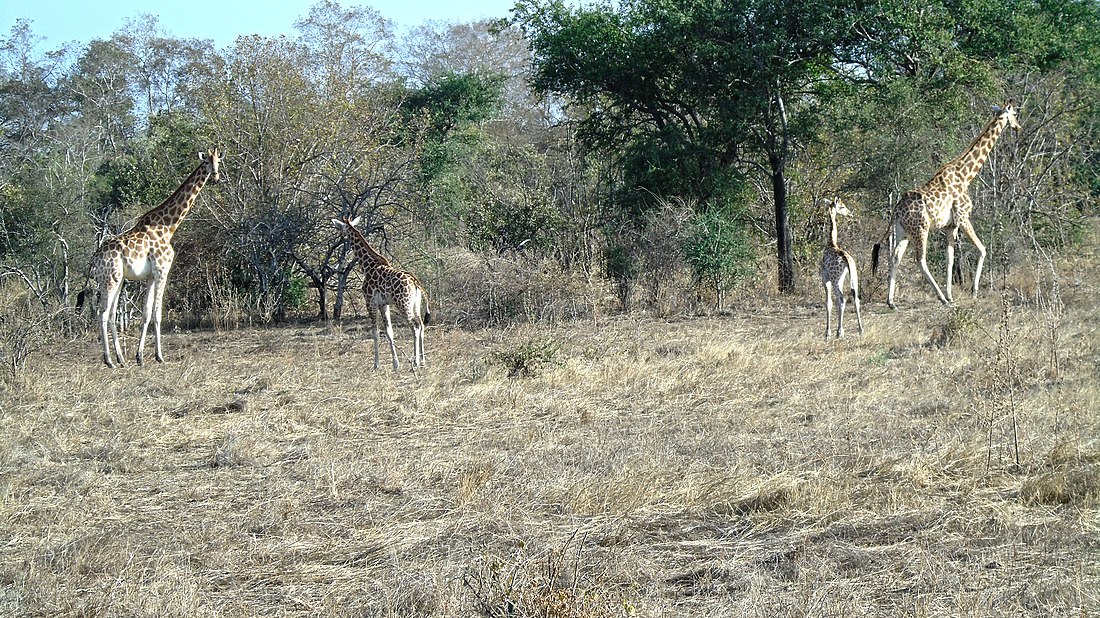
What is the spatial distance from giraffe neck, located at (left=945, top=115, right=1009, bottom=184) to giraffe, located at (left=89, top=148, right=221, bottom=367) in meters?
10.5

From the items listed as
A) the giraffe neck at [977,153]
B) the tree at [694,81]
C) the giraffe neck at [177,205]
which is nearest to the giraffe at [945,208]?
the giraffe neck at [977,153]

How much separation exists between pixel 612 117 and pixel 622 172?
1.04m

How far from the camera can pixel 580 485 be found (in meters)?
6.68

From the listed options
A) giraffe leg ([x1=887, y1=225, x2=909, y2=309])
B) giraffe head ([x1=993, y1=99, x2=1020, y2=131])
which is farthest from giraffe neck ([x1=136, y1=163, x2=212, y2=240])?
giraffe head ([x1=993, y1=99, x2=1020, y2=131])

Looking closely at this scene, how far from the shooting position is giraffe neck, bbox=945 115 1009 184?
15.2 m

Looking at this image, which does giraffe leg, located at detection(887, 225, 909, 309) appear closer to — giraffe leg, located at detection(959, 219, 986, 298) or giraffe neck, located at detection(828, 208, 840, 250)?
giraffe leg, located at detection(959, 219, 986, 298)

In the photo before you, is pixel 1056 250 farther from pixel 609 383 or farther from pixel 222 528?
pixel 222 528

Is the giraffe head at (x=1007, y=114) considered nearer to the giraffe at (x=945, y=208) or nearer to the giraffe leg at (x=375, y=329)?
the giraffe at (x=945, y=208)

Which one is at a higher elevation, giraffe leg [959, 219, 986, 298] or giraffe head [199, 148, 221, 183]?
giraffe head [199, 148, 221, 183]

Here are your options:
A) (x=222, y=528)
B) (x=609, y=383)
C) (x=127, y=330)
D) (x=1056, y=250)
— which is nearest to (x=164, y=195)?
(x=127, y=330)

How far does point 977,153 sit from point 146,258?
11.7 meters

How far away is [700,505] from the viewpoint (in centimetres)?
628

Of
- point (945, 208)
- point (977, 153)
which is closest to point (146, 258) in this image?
point (945, 208)

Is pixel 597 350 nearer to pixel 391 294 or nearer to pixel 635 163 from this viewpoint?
pixel 391 294
